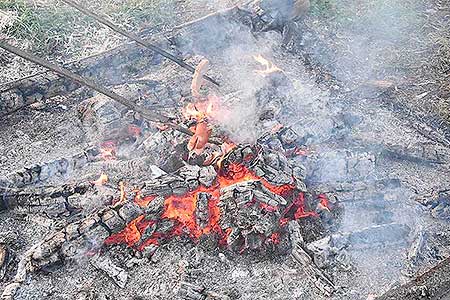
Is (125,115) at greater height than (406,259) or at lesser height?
greater

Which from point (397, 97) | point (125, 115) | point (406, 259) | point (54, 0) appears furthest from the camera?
point (54, 0)

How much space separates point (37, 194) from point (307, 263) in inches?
121

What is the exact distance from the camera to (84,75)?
7.57 meters

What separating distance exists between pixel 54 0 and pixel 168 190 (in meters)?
5.10

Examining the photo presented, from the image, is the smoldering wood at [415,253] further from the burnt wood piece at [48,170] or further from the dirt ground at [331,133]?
the burnt wood piece at [48,170]

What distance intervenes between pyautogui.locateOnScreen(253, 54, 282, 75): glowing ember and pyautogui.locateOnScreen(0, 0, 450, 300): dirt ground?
319mm

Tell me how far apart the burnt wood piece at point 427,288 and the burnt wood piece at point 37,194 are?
345 cm

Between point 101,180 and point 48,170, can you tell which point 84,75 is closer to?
point 48,170

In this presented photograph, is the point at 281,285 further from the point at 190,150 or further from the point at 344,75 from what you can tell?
the point at 344,75

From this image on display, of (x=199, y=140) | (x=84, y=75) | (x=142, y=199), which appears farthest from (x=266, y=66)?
(x=142, y=199)

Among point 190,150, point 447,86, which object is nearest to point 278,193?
point 190,150

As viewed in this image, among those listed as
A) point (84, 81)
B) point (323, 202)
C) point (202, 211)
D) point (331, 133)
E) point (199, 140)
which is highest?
point (84, 81)

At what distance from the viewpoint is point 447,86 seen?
823cm

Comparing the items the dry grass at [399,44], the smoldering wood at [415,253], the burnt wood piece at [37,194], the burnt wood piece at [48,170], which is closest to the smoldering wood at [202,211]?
the burnt wood piece at [37,194]
